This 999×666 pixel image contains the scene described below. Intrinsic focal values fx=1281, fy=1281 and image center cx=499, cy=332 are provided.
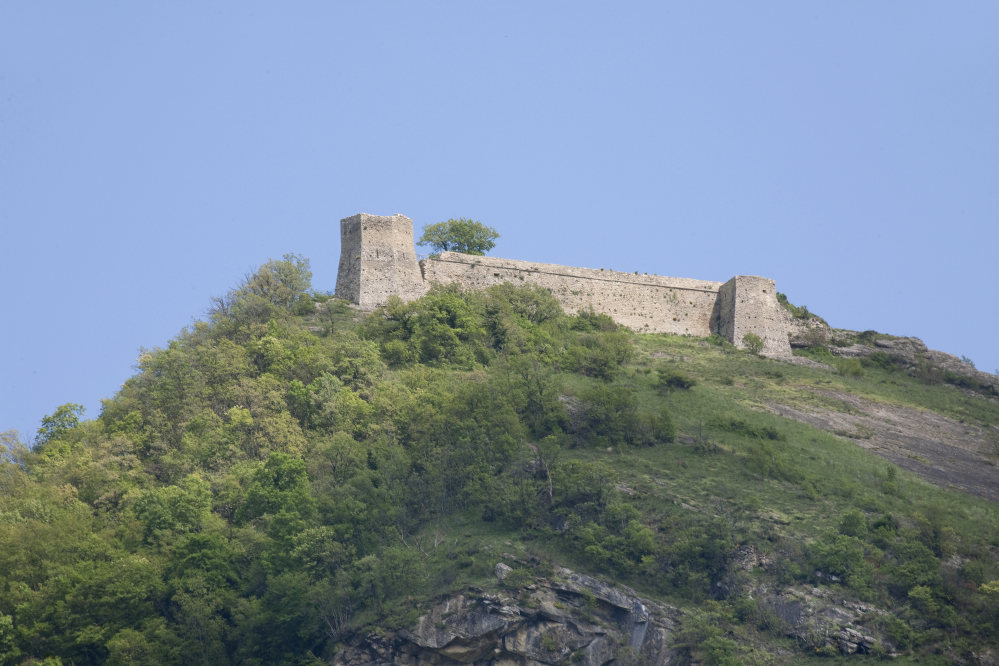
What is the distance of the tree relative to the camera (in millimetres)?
73688

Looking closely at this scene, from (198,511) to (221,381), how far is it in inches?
363

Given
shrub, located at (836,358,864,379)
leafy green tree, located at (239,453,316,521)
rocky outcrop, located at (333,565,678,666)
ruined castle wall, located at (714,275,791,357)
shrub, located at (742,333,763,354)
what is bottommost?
rocky outcrop, located at (333,565,678,666)

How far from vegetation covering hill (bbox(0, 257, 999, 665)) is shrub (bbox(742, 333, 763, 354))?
11.8 m

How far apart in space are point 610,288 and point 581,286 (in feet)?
6.27

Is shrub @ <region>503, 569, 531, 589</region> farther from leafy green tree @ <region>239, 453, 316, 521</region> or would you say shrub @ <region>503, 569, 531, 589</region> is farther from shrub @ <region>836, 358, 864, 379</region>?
shrub @ <region>836, 358, 864, 379</region>

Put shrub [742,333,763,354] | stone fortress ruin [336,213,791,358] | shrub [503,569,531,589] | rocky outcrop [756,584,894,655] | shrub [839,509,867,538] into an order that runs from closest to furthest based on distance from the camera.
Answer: rocky outcrop [756,584,894,655] < shrub [503,569,531,589] < shrub [839,509,867,538] < stone fortress ruin [336,213,791,358] < shrub [742,333,763,354]

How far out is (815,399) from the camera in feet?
208

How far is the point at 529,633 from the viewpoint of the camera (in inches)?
1635

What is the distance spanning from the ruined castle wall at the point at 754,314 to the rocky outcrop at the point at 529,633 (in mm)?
32408

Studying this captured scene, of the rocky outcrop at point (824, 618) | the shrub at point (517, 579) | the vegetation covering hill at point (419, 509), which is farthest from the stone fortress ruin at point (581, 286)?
the rocky outcrop at point (824, 618)

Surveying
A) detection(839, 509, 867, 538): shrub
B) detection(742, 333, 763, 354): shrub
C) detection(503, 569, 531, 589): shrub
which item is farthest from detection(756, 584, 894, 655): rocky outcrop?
detection(742, 333, 763, 354): shrub

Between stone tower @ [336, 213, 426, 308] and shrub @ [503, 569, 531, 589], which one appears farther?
stone tower @ [336, 213, 426, 308]

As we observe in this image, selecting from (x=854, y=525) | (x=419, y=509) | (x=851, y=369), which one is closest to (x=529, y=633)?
(x=419, y=509)

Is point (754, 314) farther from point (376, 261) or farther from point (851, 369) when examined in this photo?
point (376, 261)
